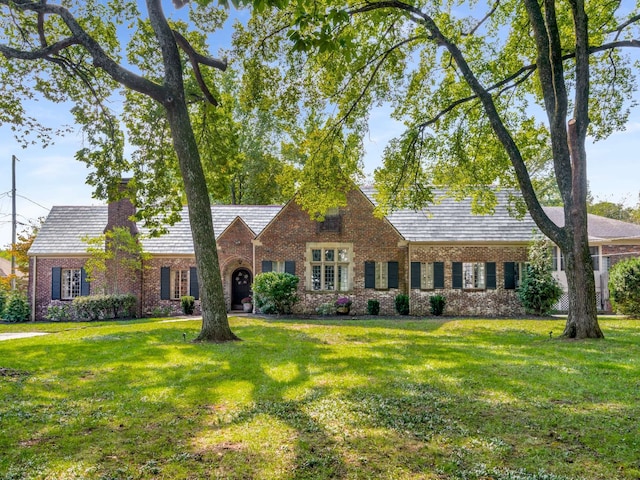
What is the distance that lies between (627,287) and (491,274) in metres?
5.50

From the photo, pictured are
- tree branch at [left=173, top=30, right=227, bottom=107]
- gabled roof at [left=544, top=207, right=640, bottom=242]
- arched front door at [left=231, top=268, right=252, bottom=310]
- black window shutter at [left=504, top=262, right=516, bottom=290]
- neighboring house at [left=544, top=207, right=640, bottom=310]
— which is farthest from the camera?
arched front door at [left=231, top=268, right=252, bottom=310]

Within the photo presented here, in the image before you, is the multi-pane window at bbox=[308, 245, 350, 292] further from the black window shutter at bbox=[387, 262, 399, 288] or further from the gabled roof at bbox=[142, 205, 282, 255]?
the gabled roof at bbox=[142, 205, 282, 255]

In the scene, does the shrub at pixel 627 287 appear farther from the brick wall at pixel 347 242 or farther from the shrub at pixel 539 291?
the brick wall at pixel 347 242

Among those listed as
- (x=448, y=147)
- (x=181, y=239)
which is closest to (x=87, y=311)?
(x=181, y=239)

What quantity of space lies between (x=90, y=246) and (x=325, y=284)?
11.7 metres

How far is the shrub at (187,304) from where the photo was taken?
22641 mm

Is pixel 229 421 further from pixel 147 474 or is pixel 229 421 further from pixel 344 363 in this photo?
pixel 344 363

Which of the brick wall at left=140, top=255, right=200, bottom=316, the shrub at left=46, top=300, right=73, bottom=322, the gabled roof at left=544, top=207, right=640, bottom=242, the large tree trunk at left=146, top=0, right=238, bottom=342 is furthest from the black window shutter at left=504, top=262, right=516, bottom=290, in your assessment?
the shrub at left=46, top=300, right=73, bottom=322

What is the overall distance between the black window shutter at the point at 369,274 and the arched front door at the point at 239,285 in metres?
6.04

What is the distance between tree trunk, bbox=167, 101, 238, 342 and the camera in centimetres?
1180

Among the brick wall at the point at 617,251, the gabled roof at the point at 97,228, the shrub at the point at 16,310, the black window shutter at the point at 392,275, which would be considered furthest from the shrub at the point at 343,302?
the shrub at the point at 16,310

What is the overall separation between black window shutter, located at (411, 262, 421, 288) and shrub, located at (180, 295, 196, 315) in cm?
1030

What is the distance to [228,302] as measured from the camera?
23547 mm

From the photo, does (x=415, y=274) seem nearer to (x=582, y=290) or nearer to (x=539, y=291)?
(x=539, y=291)
